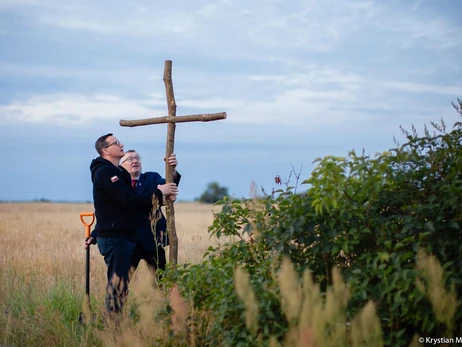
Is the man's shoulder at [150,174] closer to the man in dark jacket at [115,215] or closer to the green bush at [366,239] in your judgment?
the man in dark jacket at [115,215]

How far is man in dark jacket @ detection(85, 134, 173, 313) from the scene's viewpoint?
714cm

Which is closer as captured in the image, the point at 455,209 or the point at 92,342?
the point at 455,209

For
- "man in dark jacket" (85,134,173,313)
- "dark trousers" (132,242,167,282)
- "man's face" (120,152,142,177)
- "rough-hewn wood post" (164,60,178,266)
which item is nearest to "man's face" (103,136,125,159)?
"man in dark jacket" (85,134,173,313)

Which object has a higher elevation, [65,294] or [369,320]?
[369,320]

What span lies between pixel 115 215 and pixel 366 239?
3.20 metres

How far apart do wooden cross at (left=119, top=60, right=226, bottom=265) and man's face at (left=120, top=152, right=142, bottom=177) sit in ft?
1.43

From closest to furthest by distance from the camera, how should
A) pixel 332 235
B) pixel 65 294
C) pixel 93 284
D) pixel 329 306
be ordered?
pixel 329 306
pixel 332 235
pixel 65 294
pixel 93 284

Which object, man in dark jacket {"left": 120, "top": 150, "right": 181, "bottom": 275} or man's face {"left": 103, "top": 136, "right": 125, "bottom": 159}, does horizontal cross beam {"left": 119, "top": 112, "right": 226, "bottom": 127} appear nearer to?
man in dark jacket {"left": 120, "top": 150, "right": 181, "bottom": 275}

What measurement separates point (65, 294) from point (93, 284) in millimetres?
1265

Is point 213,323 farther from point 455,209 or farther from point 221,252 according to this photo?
point 455,209

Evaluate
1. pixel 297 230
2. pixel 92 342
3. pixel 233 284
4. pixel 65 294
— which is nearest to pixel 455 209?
pixel 297 230

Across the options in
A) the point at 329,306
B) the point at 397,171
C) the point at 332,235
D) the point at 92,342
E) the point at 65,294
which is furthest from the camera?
the point at 65,294

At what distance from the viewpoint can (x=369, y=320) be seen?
366 cm

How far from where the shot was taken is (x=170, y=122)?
304 inches
